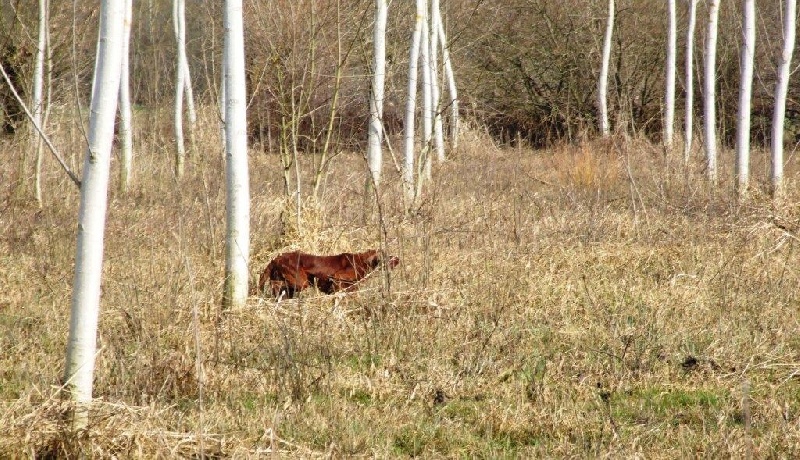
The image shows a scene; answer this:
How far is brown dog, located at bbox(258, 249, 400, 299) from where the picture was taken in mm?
5949

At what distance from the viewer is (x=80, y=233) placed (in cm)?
324

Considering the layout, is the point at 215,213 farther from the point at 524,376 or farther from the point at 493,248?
the point at 524,376

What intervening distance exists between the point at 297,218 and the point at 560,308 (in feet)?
9.04

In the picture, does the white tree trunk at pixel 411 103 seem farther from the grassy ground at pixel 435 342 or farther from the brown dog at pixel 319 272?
the brown dog at pixel 319 272

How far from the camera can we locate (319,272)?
6031 mm

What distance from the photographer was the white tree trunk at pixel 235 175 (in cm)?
558

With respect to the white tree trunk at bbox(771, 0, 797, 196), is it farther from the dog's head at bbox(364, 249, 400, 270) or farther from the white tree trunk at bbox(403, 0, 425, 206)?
the dog's head at bbox(364, 249, 400, 270)

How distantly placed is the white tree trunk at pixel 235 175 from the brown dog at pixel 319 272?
368mm

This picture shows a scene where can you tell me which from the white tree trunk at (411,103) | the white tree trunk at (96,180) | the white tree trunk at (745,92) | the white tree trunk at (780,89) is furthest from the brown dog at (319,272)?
the white tree trunk at (745,92)

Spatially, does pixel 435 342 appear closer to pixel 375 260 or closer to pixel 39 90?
pixel 375 260

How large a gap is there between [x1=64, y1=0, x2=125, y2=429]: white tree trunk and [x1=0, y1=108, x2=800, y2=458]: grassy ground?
320 millimetres

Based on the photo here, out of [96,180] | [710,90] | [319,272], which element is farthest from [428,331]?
[710,90]

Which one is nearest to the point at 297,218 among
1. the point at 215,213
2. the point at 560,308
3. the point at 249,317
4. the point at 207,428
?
the point at 215,213

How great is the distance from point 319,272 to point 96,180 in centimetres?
290
